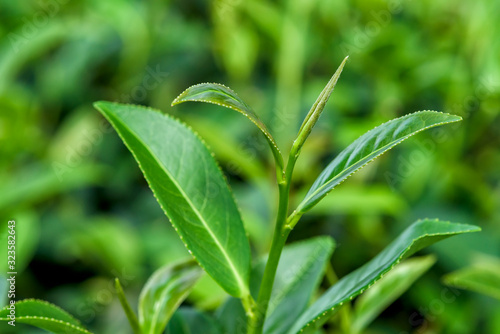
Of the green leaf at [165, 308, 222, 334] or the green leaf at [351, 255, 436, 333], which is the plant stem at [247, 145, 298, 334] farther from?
the green leaf at [351, 255, 436, 333]

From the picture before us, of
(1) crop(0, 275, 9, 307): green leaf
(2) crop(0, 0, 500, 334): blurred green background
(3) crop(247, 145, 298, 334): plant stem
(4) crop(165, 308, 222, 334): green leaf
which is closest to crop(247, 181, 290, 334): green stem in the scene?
(3) crop(247, 145, 298, 334): plant stem

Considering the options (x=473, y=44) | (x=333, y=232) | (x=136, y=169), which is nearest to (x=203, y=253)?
(x=333, y=232)

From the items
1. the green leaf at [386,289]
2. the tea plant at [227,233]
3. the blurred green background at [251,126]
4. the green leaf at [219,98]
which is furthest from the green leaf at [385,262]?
the blurred green background at [251,126]

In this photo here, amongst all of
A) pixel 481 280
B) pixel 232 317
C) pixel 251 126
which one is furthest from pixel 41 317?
pixel 251 126

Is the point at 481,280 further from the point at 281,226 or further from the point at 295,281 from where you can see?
the point at 281,226

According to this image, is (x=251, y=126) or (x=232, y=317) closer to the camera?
(x=232, y=317)

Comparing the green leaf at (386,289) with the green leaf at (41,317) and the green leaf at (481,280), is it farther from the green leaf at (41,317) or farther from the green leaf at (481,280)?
the green leaf at (41,317)
